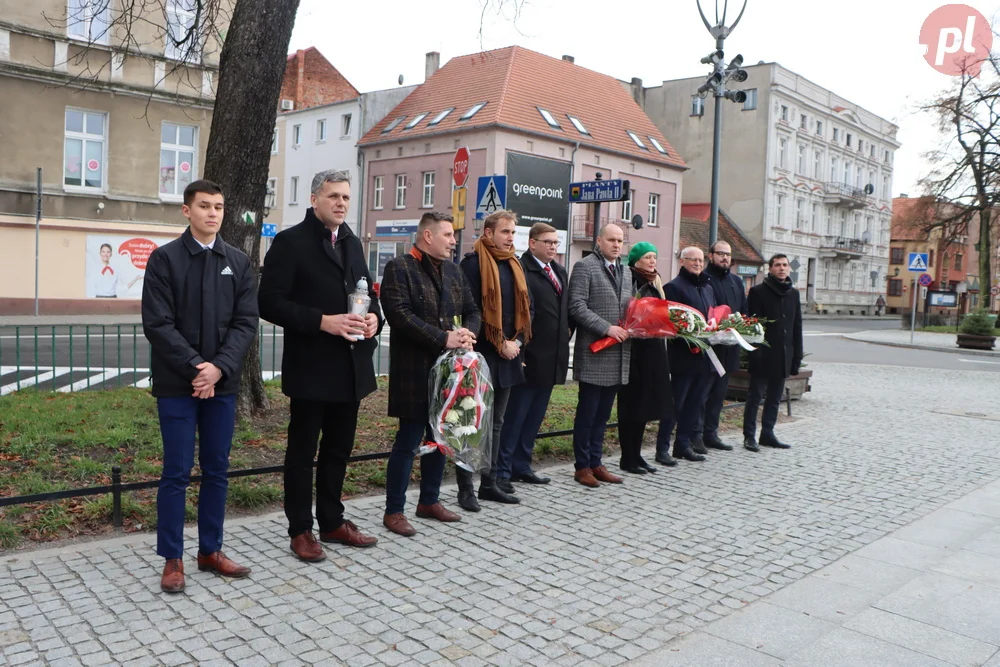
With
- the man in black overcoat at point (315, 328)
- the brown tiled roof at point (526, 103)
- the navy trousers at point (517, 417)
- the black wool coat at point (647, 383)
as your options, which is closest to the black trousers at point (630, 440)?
the black wool coat at point (647, 383)

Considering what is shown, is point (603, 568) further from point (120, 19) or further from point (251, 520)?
point (120, 19)

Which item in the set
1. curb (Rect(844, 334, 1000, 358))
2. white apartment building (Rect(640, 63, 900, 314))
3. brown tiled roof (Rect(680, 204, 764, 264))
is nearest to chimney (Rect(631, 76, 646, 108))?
white apartment building (Rect(640, 63, 900, 314))

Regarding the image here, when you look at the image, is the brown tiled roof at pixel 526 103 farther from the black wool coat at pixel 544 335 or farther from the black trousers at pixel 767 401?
the black wool coat at pixel 544 335

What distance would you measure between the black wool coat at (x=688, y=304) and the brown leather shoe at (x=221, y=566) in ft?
15.4

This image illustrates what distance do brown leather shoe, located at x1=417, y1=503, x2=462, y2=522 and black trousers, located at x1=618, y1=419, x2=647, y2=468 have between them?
2216 millimetres

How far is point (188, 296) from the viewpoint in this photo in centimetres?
436

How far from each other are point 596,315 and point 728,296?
7.82ft

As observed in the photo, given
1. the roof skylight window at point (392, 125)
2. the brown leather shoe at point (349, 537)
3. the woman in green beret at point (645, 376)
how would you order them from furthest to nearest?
the roof skylight window at point (392, 125) → the woman in green beret at point (645, 376) → the brown leather shoe at point (349, 537)

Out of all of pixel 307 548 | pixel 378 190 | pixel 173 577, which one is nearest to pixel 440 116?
pixel 378 190

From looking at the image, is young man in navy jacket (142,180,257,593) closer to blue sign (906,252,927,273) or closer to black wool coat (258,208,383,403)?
black wool coat (258,208,383,403)

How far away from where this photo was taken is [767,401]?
9148 mm

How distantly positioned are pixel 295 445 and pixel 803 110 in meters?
59.0

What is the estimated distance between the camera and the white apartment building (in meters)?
54.8

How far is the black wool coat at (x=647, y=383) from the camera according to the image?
23.8 ft
